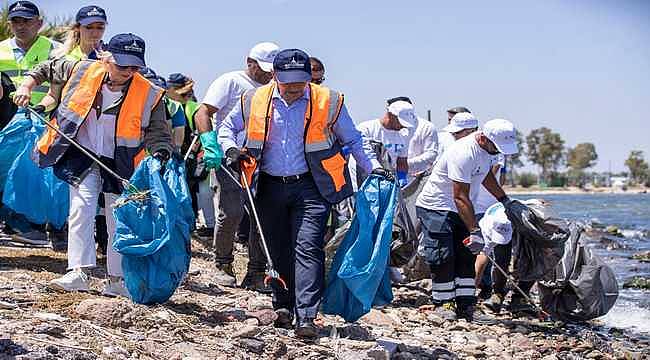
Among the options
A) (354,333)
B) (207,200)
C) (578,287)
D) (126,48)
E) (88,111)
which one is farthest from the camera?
(207,200)

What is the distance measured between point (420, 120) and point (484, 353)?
102 inches

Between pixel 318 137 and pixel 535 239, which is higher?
pixel 318 137

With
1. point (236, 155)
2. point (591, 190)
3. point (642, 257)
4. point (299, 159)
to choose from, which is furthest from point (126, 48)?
point (591, 190)

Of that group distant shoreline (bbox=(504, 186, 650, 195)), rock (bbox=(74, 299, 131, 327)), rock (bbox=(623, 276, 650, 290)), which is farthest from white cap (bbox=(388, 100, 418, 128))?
distant shoreline (bbox=(504, 186, 650, 195))

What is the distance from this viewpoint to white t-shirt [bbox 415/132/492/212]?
650cm

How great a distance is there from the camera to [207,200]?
9.53 metres

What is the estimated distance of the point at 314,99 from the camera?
16.9 ft

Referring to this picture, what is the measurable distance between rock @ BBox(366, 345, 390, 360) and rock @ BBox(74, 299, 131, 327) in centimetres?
126

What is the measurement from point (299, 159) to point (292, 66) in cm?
52

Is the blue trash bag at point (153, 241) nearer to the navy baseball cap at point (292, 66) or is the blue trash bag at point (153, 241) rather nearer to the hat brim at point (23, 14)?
the navy baseball cap at point (292, 66)

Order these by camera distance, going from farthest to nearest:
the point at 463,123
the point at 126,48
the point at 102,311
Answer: the point at 463,123
the point at 126,48
the point at 102,311

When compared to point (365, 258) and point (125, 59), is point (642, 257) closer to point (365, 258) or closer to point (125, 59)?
point (365, 258)

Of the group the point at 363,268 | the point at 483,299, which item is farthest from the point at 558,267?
the point at 363,268

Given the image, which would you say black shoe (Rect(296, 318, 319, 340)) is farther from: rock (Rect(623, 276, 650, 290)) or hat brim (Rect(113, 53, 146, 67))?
rock (Rect(623, 276, 650, 290))
